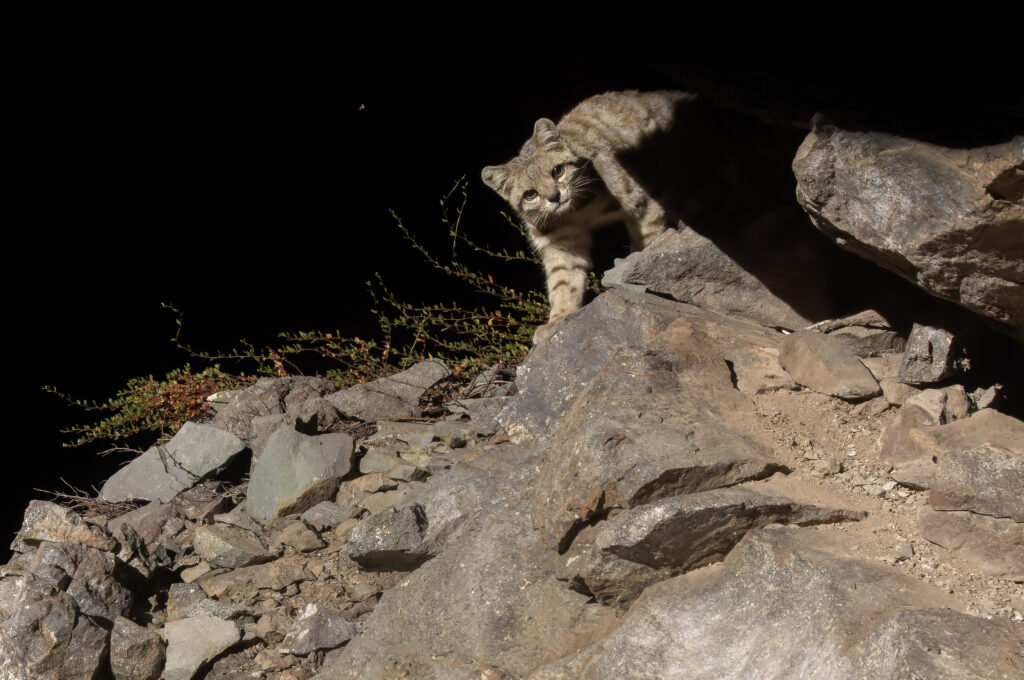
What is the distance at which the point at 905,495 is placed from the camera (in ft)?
7.84

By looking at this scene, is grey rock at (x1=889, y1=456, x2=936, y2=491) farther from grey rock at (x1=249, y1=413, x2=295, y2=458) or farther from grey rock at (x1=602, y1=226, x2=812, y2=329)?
grey rock at (x1=249, y1=413, x2=295, y2=458)

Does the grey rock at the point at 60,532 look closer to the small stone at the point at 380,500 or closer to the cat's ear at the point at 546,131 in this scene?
the small stone at the point at 380,500

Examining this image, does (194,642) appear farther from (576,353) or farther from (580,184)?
(580,184)

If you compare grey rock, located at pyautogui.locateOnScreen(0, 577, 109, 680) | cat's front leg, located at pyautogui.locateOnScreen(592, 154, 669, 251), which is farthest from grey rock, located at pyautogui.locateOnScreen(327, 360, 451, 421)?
grey rock, located at pyautogui.locateOnScreen(0, 577, 109, 680)

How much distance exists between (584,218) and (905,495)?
274 centimetres

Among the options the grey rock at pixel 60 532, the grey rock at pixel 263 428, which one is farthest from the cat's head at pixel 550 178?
the grey rock at pixel 60 532

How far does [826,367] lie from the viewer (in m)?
2.82

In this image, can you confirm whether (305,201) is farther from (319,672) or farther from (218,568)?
(319,672)

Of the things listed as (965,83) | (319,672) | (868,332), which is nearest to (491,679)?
(319,672)

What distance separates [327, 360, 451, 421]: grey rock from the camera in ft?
13.9

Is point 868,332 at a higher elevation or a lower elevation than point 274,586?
higher

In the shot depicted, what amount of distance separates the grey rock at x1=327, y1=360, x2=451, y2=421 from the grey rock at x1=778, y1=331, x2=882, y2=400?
6.61 ft

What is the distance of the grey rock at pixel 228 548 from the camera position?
129 inches

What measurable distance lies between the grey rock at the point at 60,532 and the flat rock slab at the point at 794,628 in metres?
1.98
